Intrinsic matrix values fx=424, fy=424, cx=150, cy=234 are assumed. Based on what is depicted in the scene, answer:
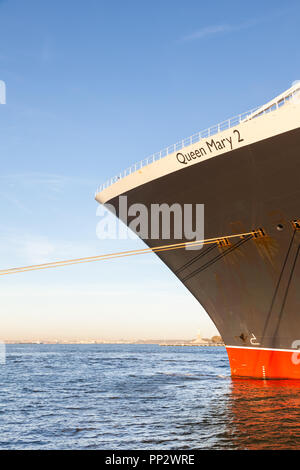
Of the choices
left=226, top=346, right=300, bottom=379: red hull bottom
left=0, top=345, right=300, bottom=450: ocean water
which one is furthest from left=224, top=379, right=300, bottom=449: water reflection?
left=226, top=346, right=300, bottom=379: red hull bottom

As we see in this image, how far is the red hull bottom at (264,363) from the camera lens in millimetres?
16797

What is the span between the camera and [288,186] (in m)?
14.6

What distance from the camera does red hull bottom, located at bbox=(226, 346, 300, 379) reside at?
16797 millimetres

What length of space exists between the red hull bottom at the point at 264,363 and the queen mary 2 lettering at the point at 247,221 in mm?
40

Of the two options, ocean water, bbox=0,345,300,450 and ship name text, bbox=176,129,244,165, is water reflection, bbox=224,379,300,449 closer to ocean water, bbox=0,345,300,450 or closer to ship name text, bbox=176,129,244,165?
ocean water, bbox=0,345,300,450

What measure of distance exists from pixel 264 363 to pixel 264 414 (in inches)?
185

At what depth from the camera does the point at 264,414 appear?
44.2ft

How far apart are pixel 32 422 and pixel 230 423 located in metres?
6.53

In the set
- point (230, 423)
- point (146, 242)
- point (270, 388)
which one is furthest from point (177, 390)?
point (230, 423)

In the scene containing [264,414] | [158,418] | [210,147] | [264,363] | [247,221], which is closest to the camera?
[264,414]

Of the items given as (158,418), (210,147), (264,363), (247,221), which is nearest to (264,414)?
(158,418)

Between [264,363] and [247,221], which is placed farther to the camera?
[264,363]

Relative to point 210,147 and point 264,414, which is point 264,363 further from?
point 210,147

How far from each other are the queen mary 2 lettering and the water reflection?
2.14 feet
